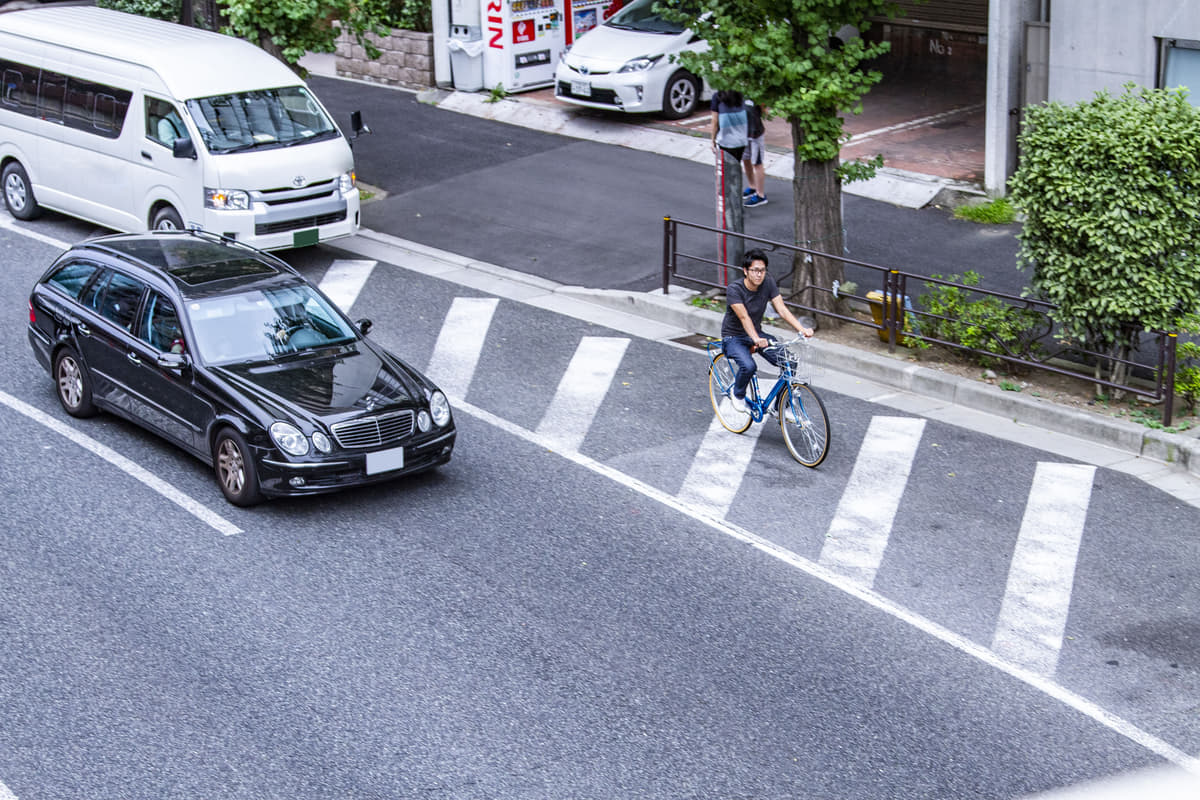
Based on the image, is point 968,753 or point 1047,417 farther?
point 1047,417

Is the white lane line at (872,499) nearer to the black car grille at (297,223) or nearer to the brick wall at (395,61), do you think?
the black car grille at (297,223)

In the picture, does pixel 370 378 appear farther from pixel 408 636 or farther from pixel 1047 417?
pixel 1047 417

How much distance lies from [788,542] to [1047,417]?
10.8 feet

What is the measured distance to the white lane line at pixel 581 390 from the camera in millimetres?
12190

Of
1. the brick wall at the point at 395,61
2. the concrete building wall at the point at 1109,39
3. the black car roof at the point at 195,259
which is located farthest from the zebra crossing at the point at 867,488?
the brick wall at the point at 395,61

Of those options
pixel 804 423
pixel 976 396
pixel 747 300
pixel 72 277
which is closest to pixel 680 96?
pixel 976 396

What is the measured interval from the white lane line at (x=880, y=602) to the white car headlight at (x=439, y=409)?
47.0 inches

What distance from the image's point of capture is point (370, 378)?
1102 centimetres

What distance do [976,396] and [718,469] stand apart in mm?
2735

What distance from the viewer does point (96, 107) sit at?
56.7 feet

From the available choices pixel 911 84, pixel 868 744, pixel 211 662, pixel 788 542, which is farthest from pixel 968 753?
pixel 911 84

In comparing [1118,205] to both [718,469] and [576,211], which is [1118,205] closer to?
[718,469]

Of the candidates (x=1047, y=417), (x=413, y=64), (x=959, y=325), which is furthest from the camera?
(x=413, y=64)

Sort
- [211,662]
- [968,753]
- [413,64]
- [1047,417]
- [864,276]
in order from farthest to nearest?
[413,64] → [864,276] → [1047,417] → [211,662] → [968,753]
